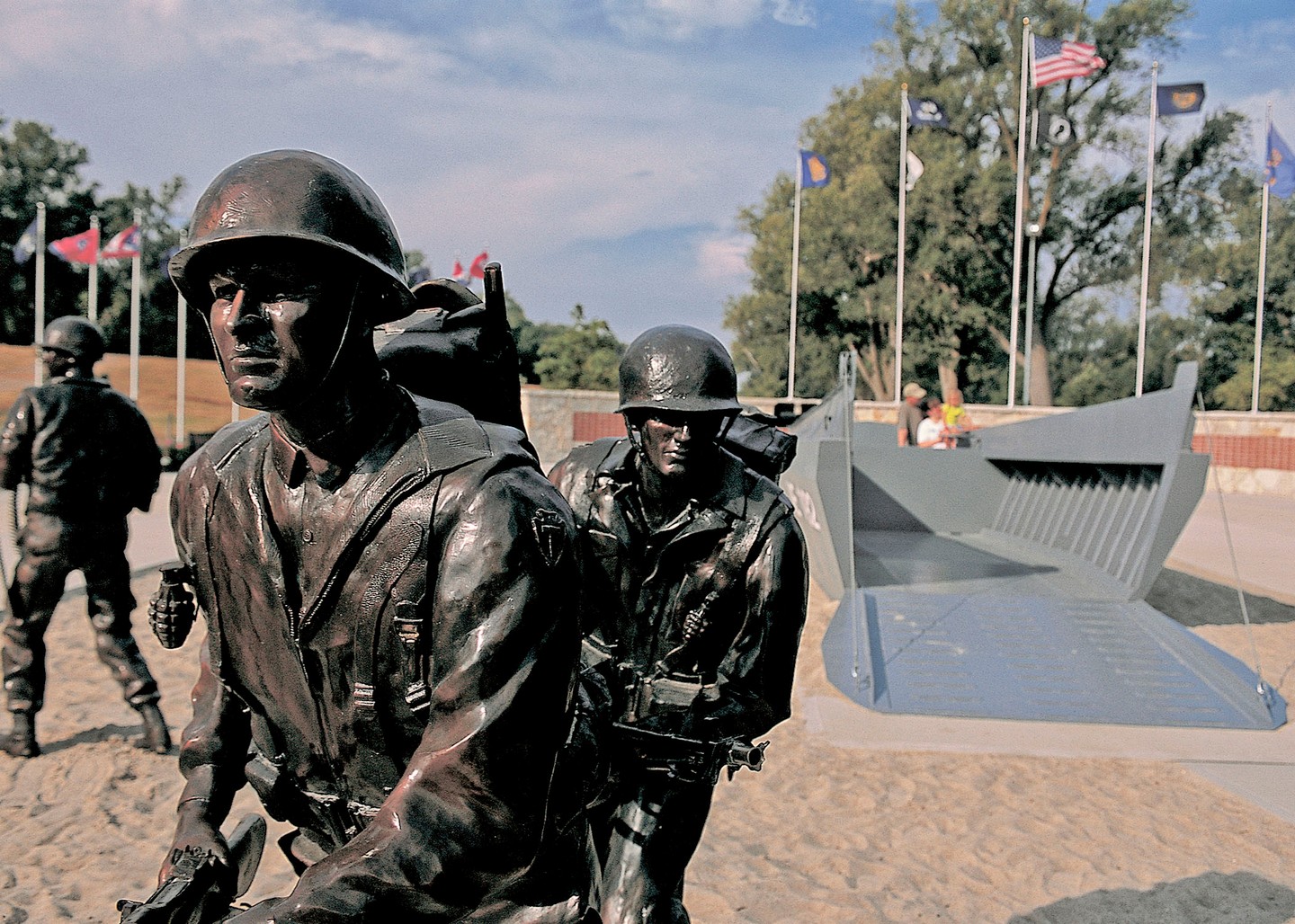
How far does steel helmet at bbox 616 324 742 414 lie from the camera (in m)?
3.15

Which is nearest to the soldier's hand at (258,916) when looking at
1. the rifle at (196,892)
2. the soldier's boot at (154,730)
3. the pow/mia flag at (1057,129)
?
the rifle at (196,892)

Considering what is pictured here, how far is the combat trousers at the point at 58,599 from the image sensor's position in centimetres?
594

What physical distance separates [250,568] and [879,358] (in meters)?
39.1

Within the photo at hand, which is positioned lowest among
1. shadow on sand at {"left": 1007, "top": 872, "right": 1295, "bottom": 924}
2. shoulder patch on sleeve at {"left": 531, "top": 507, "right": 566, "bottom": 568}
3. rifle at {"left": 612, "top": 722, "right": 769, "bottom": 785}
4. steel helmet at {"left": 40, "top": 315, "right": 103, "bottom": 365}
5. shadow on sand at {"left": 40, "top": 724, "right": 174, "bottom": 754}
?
shadow on sand at {"left": 1007, "top": 872, "right": 1295, "bottom": 924}

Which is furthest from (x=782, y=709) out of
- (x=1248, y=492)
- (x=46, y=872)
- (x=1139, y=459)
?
(x=1248, y=492)

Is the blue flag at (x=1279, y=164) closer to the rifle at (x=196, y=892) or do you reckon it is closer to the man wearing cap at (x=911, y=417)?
the man wearing cap at (x=911, y=417)

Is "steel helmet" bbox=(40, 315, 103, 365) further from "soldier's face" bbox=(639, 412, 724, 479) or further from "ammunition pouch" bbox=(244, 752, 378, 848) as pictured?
"ammunition pouch" bbox=(244, 752, 378, 848)

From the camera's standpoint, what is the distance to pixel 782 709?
305 cm

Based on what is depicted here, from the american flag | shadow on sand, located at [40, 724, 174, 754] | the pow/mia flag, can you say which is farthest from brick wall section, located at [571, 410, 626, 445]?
shadow on sand, located at [40, 724, 174, 754]

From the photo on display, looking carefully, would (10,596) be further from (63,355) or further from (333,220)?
(333,220)

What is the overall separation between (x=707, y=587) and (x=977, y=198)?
112 ft

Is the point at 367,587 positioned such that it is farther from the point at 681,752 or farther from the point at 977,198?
the point at 977,198

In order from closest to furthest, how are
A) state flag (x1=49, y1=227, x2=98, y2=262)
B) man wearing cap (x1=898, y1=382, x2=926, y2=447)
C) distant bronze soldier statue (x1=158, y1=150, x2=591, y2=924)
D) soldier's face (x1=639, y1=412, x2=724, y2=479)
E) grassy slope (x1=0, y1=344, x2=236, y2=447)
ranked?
distant bronze soldier statue (x1=158, y1=150, x2=591, y2=924)
soldier's face (x1=639, y1=412, x2=724, y2=479)
man wearing cap (x1=898, y1=382, x2=926, y2=447)
state flag (x1=49, y1=227, x2=98, y2=262)
grassy slope (x1=0, y1=344, x2=236, y2=447)

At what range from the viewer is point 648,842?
2979mm
